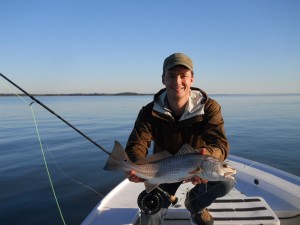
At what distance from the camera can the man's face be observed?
4285 millimetres

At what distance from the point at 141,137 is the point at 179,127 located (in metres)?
0.64

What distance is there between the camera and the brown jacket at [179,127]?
432 cm

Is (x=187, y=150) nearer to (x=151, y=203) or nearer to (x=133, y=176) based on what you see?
(x=133, y=176)

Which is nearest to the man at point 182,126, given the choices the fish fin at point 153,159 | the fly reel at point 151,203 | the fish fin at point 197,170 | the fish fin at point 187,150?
the fly reel at point 151,203

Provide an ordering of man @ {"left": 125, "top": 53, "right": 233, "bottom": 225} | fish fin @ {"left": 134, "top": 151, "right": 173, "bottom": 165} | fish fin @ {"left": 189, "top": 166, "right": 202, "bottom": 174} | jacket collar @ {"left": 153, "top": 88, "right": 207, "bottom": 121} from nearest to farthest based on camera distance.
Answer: fish fin @ {"left": 189, "top": 166, "right": 202, "bottom": 174} → fish fin @ {"left": 134, "top": 151, "right": 173, "bottom": 165} → man @ {"left": 125, "top": 53, "right": 233, "bottom": 225} → jacket collar @ {"left": 153, "top": 88, "right": 207, "bottom": 121}

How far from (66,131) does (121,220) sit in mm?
16228

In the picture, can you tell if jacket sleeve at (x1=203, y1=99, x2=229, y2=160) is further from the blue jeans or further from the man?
the blue jeans

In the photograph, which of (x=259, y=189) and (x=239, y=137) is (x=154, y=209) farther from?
(x=239, y=137)

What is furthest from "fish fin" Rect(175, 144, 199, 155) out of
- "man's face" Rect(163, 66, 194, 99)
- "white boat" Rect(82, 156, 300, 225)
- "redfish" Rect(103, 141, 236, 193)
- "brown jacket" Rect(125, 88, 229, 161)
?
"white boat" Rect(82, 156, 300, 225)

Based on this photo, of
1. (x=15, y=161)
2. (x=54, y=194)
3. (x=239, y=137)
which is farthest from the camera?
(x=239, y=137)

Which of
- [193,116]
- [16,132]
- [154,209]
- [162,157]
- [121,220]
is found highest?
[193,116]

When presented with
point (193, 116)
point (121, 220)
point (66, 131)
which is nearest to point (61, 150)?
point (66, 131)

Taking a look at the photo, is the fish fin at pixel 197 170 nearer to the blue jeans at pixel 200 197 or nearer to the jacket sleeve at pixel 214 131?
the jacket sleeve at pixel 214 131

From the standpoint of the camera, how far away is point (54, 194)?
326 inches
